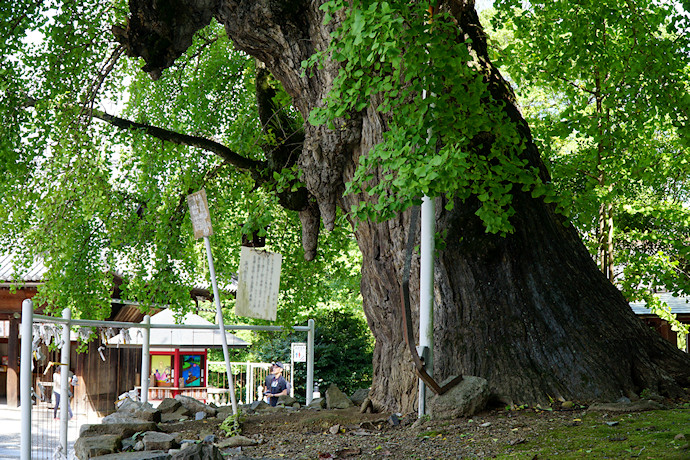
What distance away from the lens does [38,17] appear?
21.2ft

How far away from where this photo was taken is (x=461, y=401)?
4.72 m

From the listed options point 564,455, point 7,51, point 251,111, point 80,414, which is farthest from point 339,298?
point 564,455

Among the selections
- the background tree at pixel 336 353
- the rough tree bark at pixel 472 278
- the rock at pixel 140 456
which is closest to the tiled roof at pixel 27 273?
the background tree at pixel 336 353

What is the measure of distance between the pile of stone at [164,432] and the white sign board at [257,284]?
3.31ft

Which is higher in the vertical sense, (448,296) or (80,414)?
(448,296)

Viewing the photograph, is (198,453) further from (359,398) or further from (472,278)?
(359,398)

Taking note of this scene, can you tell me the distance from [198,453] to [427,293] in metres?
2.02

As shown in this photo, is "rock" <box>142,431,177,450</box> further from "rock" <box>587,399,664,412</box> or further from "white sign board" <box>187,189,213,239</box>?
"rock" <box>587,399,664,412</box>

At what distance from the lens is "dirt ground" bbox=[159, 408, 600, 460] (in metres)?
4.00

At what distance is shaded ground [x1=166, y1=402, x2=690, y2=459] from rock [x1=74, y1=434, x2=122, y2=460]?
2.21 feet

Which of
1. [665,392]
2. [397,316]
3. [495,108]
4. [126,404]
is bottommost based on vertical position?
[126,404]

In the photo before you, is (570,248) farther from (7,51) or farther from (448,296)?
(7,51)

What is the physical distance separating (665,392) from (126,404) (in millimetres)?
4900

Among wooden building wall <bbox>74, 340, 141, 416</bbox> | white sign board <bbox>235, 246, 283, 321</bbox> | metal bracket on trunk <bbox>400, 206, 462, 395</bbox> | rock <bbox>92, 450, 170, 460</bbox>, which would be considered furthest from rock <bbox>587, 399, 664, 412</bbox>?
wooden building wall <bbox>74, 340, 141, 416</bbox>
